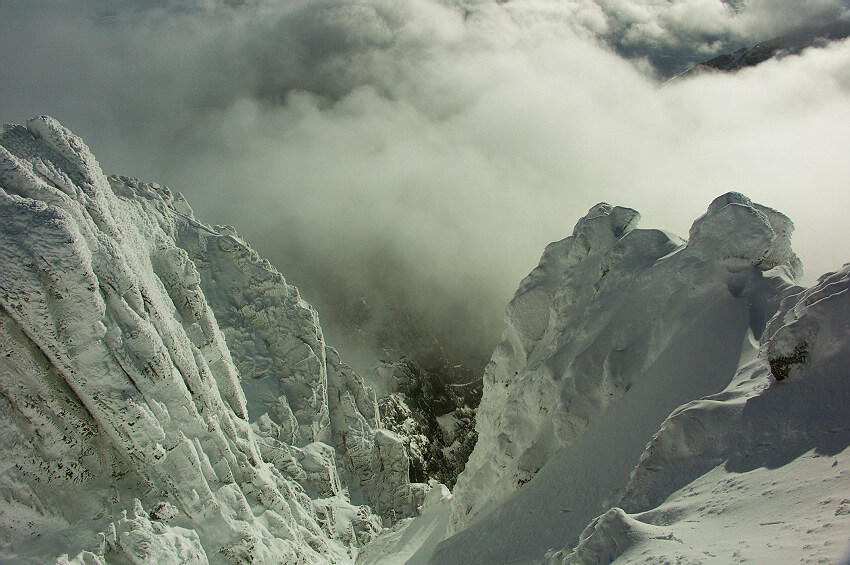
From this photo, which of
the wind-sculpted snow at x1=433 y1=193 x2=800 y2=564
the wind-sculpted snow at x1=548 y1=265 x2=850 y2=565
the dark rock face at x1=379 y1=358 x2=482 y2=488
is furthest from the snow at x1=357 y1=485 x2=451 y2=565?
Result: the dark rock face at x1=379 y1=358 x2=482 y2=488

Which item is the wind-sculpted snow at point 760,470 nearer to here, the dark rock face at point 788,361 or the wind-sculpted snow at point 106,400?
the dark rock face at point 788,361

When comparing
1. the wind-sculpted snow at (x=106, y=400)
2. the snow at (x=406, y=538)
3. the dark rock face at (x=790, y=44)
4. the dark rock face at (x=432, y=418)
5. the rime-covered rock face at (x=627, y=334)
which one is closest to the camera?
the rime-covered rock face at (x=627, y=334)

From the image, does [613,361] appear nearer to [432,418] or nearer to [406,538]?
[406,538]

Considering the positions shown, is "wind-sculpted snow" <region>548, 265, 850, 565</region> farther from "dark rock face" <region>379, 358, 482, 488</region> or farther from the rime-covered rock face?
"dark rock face" <region>379, 358, 482, 488</region>

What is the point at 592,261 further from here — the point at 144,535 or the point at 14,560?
the point at 14,560

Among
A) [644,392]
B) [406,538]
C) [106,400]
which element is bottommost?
[406,538]

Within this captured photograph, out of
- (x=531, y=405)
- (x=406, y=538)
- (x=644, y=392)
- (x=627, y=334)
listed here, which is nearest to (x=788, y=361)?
(x=644, y=392)

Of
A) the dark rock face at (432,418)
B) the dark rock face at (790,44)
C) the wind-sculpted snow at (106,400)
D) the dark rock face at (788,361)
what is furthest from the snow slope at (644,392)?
the dark rock face at (790,44)
